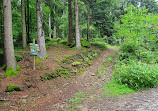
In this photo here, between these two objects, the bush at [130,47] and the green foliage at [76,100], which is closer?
the green foliage at [76,100]

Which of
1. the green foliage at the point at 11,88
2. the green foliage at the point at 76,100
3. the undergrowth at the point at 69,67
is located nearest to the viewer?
the green foliage at the point at 76,100

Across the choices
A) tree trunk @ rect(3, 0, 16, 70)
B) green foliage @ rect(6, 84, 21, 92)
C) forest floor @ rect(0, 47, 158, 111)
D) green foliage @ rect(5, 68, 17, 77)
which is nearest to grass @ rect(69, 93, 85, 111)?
forest floor @ rect(0, 47, 158, 111)

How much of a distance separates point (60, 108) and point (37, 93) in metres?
1.81

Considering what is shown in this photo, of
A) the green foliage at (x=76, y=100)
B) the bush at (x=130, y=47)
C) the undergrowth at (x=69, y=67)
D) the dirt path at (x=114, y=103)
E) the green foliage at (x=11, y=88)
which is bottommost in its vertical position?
the green foliage at (x=76, y=100)

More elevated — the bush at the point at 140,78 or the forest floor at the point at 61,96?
the bush at the point at 140,78

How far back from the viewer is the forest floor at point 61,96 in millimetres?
4223

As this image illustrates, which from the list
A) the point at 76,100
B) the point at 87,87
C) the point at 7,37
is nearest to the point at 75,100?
the point at 76,100

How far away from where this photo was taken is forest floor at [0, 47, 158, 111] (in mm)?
4223

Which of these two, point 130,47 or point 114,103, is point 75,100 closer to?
point 114,103

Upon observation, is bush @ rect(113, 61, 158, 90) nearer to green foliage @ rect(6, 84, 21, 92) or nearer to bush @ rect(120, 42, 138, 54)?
green foliage @ rect(6, 84, 21, 92)

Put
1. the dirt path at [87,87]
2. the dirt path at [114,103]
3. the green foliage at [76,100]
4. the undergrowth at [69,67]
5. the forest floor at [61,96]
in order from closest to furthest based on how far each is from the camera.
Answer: the dirt path at [114,103] → the forest floor at [61,96] → the dirt path at [87,87] → the green foliage at [76,100] → the undergrowth at [69,67]

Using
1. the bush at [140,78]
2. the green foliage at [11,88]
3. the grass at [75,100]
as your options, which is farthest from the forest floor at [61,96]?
the bush at [140,78]

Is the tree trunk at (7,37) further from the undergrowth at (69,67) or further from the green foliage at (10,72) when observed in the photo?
the undergrowth at (69,67)

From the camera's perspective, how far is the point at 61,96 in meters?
5.39
